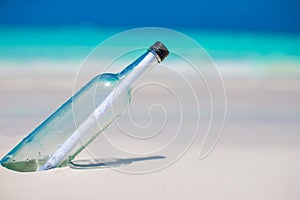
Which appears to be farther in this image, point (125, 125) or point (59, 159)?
point (125, 125)

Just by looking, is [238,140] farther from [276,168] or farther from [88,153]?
[88,153]

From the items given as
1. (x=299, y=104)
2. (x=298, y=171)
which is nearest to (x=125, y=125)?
(x=298, y=171)

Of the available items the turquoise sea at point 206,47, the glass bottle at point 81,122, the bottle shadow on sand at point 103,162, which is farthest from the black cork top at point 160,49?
the turquoise sea at point 206,47

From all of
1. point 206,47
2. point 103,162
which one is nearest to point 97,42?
point 206,47

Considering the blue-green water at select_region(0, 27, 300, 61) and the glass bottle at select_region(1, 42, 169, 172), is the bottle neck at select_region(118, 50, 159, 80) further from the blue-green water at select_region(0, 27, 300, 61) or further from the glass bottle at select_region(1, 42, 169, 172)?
the blue-green water at select_region(0, 27, 300, 61)

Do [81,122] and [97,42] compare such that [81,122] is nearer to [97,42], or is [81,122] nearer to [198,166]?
[198,166]

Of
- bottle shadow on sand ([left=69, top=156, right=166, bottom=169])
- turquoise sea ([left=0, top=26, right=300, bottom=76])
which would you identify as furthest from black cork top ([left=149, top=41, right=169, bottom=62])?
turquoise sea ([left=0, top=26, right=300, bottom=76])

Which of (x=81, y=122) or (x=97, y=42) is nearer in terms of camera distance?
(x=81, y=122)
